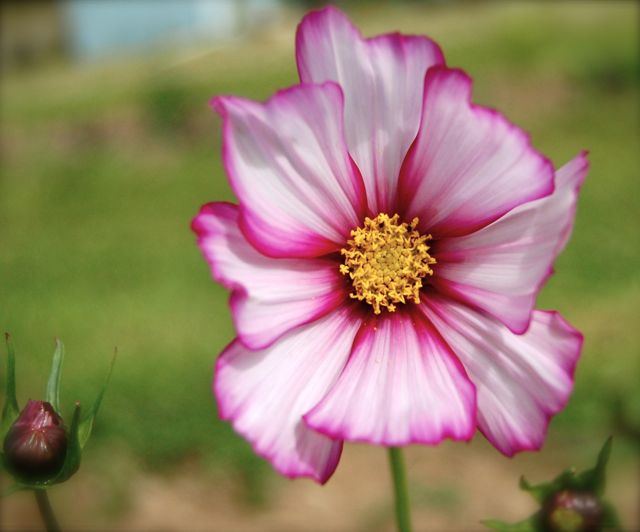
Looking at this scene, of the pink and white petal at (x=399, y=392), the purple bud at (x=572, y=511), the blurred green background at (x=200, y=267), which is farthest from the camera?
the blurred green background at (x=200, y=267)

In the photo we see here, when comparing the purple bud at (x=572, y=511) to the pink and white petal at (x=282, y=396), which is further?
the purple bud at (x=572, y=511)

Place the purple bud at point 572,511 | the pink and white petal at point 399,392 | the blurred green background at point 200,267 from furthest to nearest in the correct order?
the blurred green background at point 200,267 < the purple bud at point 572,511 < the pink and white petal at point 399,392

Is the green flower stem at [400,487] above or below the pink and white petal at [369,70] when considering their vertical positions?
below

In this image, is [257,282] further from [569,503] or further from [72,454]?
[569,503]

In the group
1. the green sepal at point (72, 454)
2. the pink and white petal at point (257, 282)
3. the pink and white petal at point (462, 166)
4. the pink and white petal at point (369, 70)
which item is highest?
the pink and white petal at point (369, 70)

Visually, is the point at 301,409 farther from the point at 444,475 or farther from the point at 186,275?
the point at 186,275

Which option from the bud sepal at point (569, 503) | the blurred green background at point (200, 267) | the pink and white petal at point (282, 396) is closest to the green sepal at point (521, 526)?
the bud sepal at point (569, 503)

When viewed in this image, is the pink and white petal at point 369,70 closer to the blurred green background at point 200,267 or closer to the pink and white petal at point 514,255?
the pink and white petal at point 514,255

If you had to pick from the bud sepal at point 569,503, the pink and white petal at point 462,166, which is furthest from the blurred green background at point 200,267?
the pink and white petal at point 462,166
